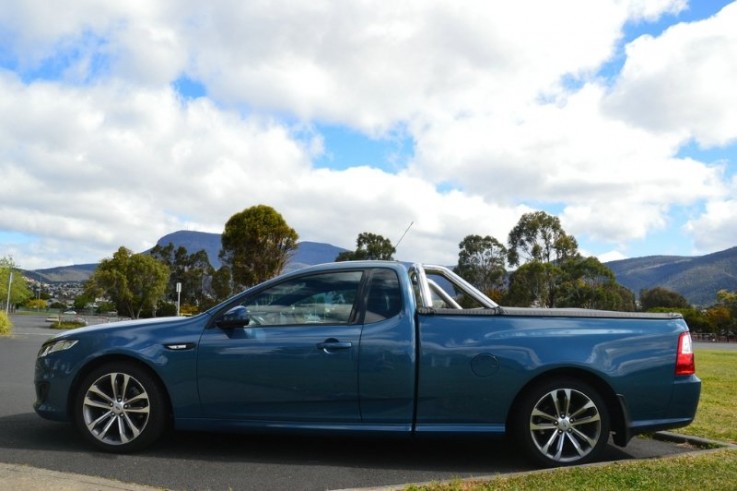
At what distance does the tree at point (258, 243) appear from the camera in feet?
153

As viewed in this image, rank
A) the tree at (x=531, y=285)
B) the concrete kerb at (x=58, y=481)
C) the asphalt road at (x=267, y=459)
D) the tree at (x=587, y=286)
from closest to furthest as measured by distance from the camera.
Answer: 1. the concrete kerb at (x=58, y=481)
2. the asphalt road at (x=267, y=459)
3. the tree at (x=531, y=285)
4. the tree at (x=587, y=286)

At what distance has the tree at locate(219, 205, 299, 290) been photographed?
46.6m

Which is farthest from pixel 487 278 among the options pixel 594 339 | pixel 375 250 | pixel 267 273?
pixel 594 339

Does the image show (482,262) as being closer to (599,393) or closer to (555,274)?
(555,274)

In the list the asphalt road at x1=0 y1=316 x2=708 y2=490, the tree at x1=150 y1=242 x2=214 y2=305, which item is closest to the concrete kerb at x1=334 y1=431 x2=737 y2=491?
the asphalt road at x1=0 y1=316 x2=708 y2=490

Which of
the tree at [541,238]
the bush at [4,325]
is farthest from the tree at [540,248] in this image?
the bush at [4,325]

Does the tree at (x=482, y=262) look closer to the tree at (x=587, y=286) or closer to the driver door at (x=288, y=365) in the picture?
the tree at (x=587, y=286)

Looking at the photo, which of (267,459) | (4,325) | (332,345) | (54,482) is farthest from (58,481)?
(4,325)

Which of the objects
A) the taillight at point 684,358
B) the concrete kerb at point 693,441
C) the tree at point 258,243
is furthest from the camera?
the tree at point 258,243

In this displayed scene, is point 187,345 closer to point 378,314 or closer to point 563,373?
point 378,314

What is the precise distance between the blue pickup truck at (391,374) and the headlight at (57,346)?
16cm

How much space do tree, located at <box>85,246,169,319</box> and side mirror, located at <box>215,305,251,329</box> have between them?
193 ft

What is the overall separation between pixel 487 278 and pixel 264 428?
74.1m

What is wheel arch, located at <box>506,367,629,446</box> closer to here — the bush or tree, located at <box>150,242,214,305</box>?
A: the bush
